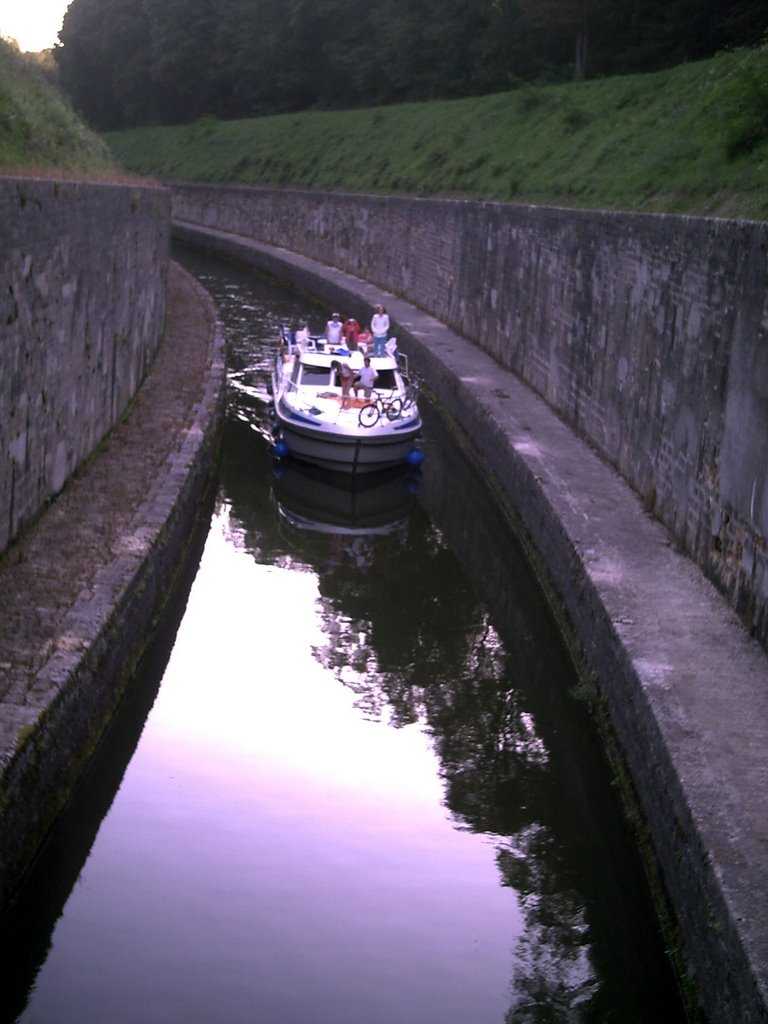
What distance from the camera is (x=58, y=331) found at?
1102 centimetres

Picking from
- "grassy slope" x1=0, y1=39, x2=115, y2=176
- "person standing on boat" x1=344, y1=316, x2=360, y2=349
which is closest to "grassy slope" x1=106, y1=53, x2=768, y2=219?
"person standing on boat" x1=344, y1=316, x2=360, y2=349

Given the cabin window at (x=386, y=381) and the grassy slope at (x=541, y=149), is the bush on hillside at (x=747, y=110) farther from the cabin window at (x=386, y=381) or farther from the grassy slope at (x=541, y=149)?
the cabin window at (x=386, y=381)

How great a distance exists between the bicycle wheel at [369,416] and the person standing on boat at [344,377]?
0.46 meters

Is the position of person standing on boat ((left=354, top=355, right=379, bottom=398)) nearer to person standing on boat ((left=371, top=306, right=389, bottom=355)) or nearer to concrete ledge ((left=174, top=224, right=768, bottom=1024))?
concrete ledge ((left=174, top=224, right=768, bottom=1024))

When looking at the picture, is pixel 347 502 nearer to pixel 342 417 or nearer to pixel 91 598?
pixel 342 417

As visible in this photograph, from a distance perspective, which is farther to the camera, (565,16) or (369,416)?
(565,16)

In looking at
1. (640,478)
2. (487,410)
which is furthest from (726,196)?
(640,478)

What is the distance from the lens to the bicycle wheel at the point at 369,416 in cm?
1573

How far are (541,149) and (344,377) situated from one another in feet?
43.3

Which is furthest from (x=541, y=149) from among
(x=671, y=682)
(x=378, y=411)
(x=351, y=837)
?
(x=351, y=837)

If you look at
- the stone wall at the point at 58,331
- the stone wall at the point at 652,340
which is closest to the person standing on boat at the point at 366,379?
the stone wall at the point at 652,340

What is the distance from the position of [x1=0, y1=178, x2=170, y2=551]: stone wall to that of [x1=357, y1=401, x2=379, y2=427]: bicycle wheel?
263 centimetres

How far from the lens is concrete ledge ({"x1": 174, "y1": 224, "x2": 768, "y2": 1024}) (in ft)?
19.3

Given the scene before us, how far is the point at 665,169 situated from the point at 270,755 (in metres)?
12.8
